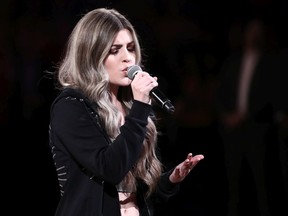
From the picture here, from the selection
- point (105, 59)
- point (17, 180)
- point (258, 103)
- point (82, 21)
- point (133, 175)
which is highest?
point (82, 21)

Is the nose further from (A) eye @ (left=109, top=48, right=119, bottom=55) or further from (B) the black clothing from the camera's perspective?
(B) the black clothing

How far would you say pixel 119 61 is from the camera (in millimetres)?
1550

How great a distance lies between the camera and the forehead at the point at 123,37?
156cm

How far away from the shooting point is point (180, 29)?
2.39m

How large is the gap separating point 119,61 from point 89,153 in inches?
11.5

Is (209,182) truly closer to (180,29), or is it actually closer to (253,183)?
(253,183)

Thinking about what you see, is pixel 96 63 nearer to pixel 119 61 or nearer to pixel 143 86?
pixel 119 61

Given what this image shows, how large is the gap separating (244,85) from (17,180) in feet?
3.39

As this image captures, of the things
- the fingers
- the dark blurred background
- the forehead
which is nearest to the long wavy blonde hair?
the forehead

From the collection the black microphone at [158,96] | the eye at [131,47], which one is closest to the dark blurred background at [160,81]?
the eye at [131,47]

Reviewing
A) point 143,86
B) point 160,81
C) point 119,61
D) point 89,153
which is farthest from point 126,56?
point 160,81

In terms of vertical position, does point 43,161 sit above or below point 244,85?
below

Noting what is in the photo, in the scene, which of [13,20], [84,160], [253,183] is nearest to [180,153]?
[253,183]

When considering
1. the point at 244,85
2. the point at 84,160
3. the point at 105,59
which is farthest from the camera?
the point at 244,85
